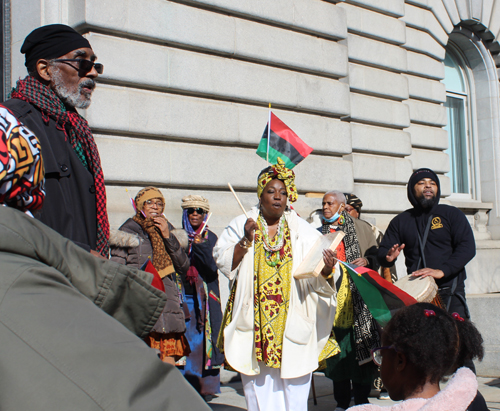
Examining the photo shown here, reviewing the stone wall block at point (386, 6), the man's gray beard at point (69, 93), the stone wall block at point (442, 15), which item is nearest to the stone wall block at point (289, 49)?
the stone wall block at point (386, 6)

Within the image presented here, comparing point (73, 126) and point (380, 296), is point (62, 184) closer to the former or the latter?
point (73, 126)

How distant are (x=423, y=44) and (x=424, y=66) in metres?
0.44

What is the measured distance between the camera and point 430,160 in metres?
11.5

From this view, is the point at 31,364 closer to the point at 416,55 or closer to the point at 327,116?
the point at 327,116

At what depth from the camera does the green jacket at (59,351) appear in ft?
3.14

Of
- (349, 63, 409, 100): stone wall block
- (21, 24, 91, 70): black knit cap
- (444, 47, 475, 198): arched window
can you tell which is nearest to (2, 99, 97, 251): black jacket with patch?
(21, 24, 91, 70): black knit cap

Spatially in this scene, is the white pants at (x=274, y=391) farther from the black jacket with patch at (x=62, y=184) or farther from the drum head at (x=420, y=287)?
the black jacket with patch at (x=62, y=184)

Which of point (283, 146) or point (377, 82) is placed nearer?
point (283, 146)

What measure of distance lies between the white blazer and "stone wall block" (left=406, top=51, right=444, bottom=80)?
7.43m

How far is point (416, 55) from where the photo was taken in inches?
444

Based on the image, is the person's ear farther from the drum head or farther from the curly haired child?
the drum head

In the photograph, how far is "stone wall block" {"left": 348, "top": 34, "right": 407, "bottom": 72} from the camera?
32.0ft

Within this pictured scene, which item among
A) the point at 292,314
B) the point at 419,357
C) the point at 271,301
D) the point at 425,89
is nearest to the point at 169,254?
the point at 271,301

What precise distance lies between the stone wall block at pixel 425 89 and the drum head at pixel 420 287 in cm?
687
